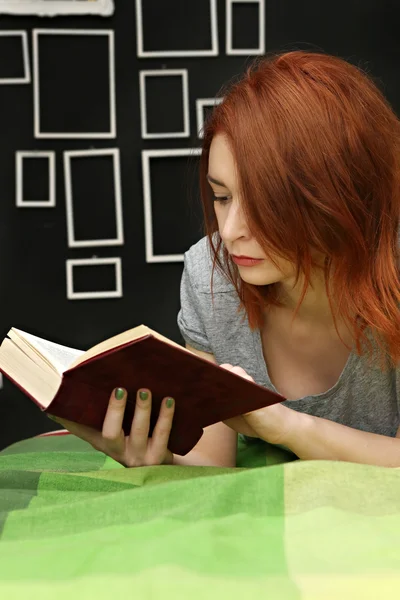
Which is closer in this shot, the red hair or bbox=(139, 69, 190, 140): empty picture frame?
A: the red hair

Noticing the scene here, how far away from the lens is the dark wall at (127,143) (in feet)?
9.12

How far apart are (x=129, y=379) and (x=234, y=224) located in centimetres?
29

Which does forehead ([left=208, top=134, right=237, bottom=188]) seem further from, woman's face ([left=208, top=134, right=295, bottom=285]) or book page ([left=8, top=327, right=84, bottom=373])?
book page ([left=8, top=327, right=84, bottom=373])

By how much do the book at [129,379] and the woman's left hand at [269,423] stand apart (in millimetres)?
70

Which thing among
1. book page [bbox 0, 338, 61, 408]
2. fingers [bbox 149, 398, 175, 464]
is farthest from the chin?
book page [bbox 0, 338, 61, 408]

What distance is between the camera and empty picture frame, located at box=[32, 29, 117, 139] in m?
2.77

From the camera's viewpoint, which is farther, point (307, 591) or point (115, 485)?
point (115, 485)

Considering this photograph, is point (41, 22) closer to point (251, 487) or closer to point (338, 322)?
point (338, 322)

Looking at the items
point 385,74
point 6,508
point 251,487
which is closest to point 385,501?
point 251,487

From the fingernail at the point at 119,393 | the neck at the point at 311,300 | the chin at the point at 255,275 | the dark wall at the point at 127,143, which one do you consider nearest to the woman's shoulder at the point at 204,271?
the neck at the point at 311,300

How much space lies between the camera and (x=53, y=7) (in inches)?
108

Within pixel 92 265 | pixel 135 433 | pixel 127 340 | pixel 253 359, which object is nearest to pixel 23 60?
pixel 92 265

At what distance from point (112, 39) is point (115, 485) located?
2.05 metres

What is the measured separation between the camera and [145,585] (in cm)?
74
